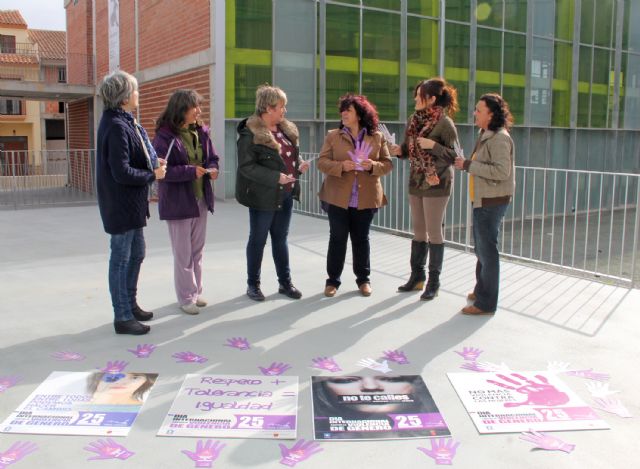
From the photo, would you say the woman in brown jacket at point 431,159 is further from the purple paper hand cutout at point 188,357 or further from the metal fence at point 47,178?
the metal fence at point 47,178

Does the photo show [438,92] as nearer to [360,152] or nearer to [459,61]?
[360,152]

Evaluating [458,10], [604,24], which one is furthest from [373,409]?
[604,24]

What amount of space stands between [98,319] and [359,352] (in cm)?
195

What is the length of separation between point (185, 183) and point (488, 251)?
7.29ft

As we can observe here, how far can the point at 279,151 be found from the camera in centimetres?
493

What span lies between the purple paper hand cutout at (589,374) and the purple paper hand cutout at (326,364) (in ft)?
4.33

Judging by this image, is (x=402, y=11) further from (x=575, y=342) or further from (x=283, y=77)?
(x=575, y=342)

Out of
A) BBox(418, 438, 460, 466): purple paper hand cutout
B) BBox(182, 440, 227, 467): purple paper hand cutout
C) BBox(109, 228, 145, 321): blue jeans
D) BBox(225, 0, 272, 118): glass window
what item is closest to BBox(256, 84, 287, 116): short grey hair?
BBox(109, 228, 145, 321): blue jeans

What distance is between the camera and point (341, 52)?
45.5 feet

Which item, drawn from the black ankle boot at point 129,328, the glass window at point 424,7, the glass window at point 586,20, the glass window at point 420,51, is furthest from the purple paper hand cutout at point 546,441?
the glass window at point 586,20

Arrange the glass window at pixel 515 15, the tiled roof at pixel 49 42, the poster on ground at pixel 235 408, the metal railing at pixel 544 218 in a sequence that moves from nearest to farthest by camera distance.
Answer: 1. the poster on ground at pixel 235 408
2. the metal railing at pixel 544 218
3. the glass window at pixel 515 15
4. the tiled roof at pixel 49 42

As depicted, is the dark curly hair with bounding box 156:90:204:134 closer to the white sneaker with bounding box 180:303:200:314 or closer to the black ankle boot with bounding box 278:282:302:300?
the white sneaker with bounding box 180:303:200:314

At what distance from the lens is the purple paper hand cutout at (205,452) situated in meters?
2.63

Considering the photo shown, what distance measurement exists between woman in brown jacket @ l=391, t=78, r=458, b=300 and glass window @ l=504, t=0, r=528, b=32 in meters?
13.0
